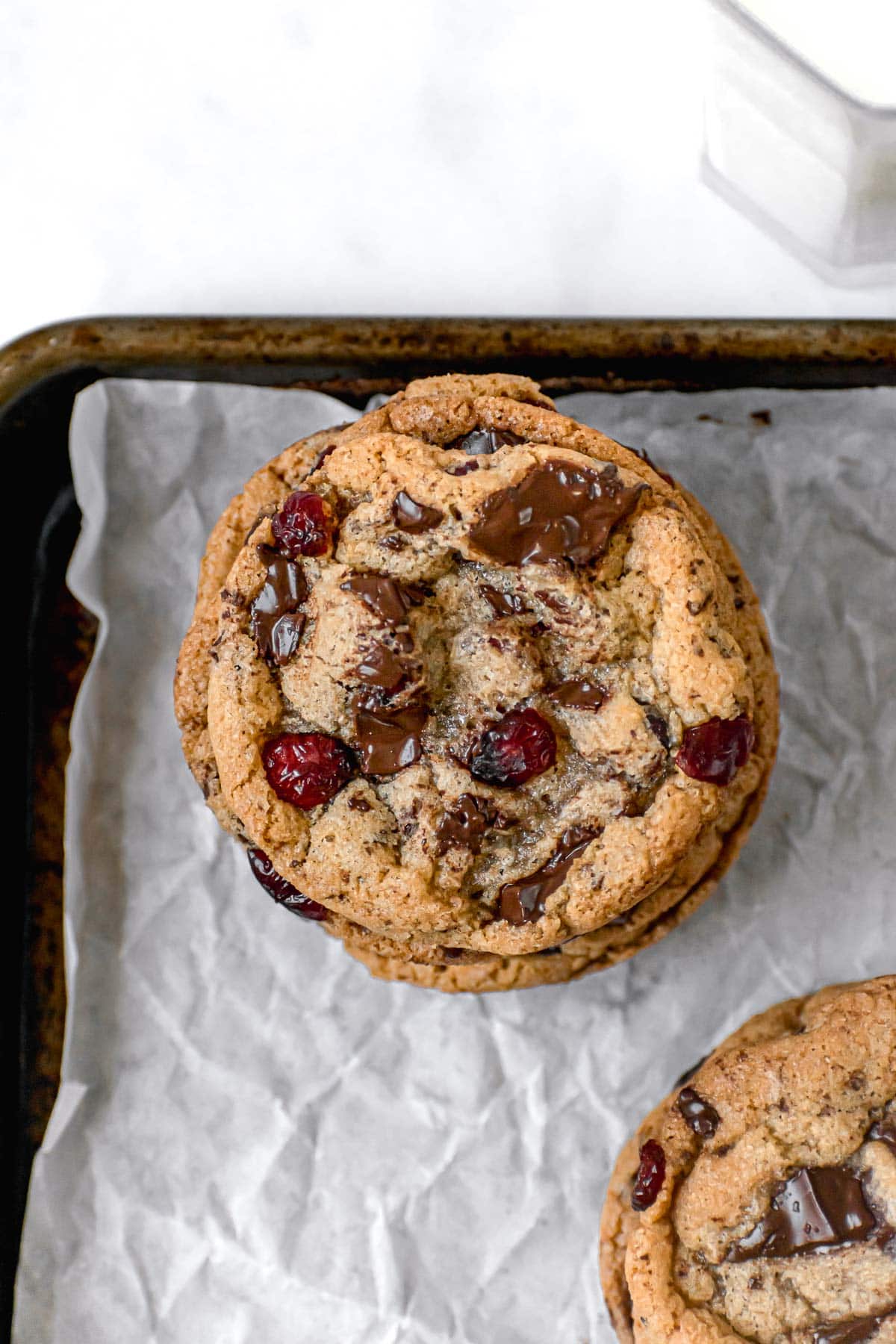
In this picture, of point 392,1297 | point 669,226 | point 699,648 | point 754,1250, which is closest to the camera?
point 699,648

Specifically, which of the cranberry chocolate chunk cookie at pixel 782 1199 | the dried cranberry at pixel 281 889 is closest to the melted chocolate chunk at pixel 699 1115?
the cranberry chocolate chunk cookie at pixel 782 1199

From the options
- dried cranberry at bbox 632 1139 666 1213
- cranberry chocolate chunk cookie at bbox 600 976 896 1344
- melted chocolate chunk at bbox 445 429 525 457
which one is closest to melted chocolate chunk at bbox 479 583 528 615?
melted chocolate chunk at bbox 445 429 525 457

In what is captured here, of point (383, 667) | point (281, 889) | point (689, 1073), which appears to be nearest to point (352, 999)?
A: point (281, 889)

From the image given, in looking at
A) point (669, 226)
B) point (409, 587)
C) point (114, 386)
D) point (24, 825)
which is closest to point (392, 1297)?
point (24, 825)

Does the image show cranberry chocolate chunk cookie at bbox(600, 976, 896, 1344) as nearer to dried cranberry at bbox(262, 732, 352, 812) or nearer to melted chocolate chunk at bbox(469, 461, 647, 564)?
dried cranberry at bbox(262, 732, 352, 812)

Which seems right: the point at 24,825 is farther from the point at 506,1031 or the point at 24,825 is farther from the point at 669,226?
the point at 669,226

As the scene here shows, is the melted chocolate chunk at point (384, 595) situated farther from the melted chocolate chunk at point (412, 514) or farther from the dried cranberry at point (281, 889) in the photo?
the dried cranberry at point (281, 889)

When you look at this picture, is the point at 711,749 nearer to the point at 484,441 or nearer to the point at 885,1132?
the point at 484,441
